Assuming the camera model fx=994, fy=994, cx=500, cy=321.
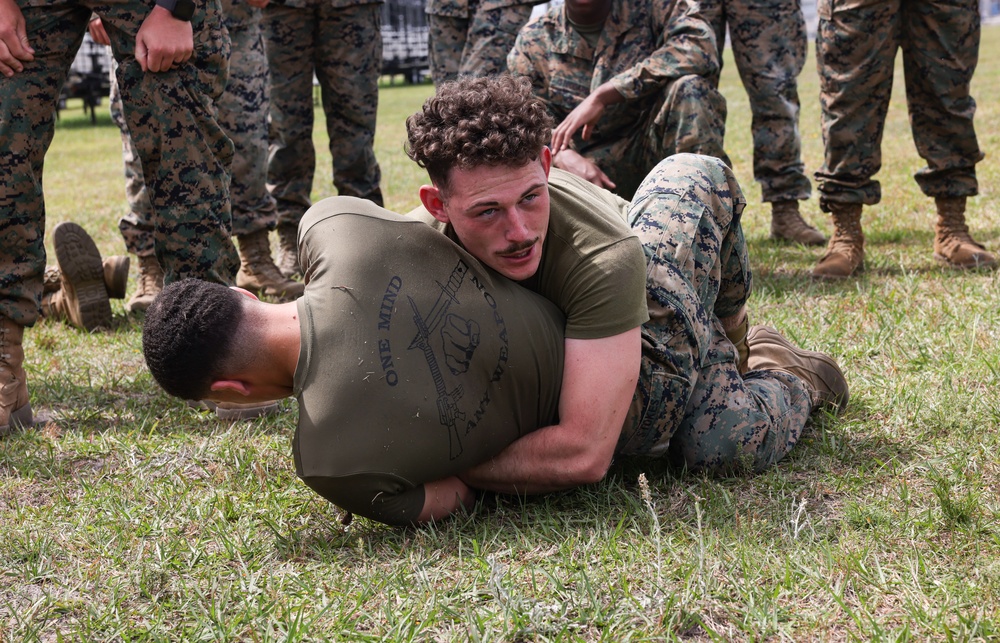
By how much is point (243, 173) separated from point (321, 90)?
732 mm

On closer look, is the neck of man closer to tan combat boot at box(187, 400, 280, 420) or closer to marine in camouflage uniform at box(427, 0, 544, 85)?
tan combat boot at box(187, 400, 280, 420)

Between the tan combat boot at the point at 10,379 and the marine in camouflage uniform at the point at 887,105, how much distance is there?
130 inches

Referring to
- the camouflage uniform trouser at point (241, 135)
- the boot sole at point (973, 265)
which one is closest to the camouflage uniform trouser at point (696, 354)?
the boot sole at point (973, 265)

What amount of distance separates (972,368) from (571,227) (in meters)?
1.56

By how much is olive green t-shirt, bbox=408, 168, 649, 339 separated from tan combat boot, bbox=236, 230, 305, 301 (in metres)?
2.65

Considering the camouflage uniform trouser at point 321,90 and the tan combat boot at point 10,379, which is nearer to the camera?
the tan combat boot at point 10,379

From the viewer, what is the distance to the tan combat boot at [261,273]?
4949 mm

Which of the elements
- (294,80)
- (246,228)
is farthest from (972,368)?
(294,80)

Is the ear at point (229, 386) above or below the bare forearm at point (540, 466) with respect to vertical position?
above

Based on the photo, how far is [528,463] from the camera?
2.45 m

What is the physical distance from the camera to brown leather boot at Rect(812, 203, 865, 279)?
4.53 m

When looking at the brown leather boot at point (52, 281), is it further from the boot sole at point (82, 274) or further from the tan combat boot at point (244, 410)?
the tan combat boot at point (244, 410)

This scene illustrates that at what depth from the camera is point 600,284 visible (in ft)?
7.79

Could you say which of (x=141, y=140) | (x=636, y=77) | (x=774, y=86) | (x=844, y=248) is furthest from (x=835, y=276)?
(x=141, y=140)
